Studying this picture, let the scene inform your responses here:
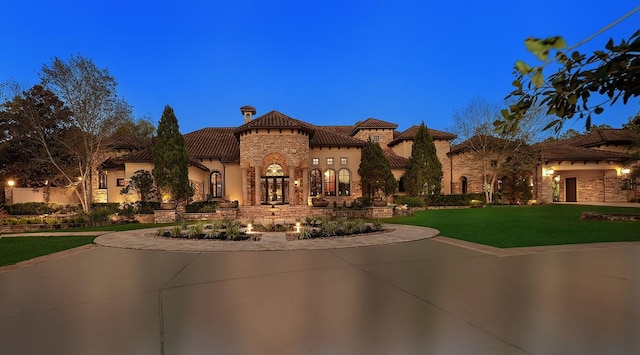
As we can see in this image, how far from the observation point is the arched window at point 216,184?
27.7 m

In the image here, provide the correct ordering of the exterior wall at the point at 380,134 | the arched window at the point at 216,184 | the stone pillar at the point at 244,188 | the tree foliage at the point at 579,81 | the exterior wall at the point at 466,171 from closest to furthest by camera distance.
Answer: the tree foliage at the point at 579,81 < the stone pillar at the point at 244,188 < the arched window at the point at 216,184 < the exterior wall at the point at 466,171 < the exterior wall at the point at 380,134

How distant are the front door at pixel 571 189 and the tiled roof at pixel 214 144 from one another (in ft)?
106

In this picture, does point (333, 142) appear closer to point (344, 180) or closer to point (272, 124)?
point (344, 180)

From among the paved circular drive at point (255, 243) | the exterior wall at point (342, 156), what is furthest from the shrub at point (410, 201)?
the paved circular drive at point (255, 243)

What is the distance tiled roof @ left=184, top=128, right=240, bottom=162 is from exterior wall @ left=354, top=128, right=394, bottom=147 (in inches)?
530

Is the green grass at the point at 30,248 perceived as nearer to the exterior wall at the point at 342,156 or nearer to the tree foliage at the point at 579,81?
the tree foliage at the point at 579,81

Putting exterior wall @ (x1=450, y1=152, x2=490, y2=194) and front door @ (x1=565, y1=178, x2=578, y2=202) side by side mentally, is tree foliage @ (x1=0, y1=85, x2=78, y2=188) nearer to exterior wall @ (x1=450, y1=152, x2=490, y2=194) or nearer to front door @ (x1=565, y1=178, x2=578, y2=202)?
exterior wall @ (x1=450, y1=152, x2=490, y2=194)

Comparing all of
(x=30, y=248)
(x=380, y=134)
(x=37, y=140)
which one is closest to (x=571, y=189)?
(x=380, y=134)

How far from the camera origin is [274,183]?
87.1 ft

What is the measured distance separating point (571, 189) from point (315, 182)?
25784 mm

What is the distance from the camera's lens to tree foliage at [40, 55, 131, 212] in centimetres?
2105

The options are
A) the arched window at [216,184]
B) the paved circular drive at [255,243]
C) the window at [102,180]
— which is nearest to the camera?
the paved circular drive at [255,243]

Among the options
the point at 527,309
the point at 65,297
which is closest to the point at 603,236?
the point at 527,309

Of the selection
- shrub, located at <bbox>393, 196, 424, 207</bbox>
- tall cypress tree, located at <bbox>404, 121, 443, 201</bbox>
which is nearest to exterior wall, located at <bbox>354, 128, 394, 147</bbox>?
tall cypress tree, located at <bbox>404, 121, 443, 201</bbox>
